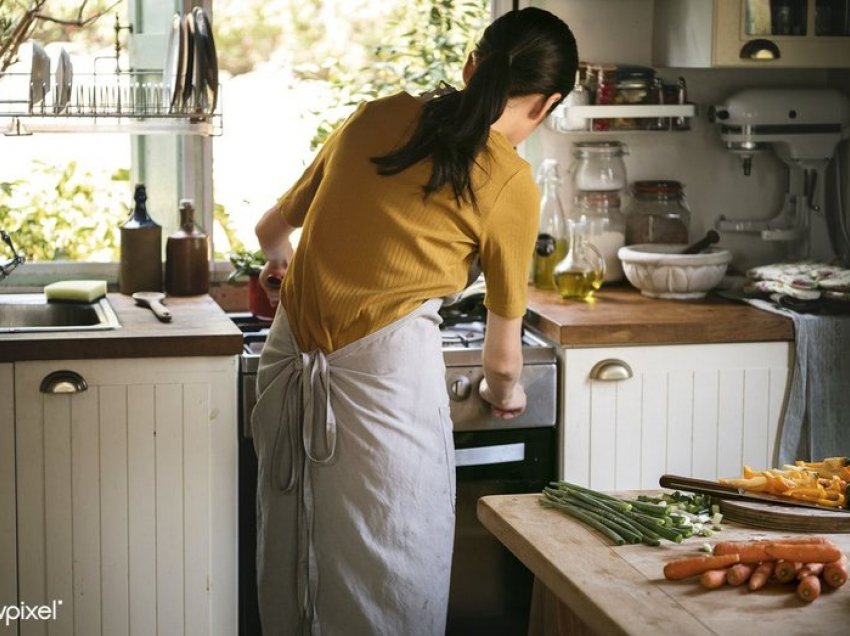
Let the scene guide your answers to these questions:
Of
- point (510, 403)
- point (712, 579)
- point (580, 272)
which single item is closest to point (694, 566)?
point (712, 579)

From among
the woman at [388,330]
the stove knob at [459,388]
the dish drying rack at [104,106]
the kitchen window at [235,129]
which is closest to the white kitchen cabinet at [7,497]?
the woman at [388,330]

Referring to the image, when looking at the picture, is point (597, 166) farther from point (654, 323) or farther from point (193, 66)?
point (193, 66)

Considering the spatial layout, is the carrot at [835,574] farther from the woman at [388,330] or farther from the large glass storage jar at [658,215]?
the large glass storage jar at [658,215]

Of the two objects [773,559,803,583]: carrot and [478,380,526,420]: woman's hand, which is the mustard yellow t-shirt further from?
[773,559,803,583]: carrot

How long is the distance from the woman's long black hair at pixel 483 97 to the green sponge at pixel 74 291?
118 cm

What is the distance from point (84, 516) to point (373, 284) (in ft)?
3.05

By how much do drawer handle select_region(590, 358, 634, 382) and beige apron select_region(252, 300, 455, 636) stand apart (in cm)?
68

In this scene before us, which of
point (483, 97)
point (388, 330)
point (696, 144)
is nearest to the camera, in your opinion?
point (483, 97)

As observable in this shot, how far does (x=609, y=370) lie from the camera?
3.18m

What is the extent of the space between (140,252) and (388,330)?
3.99 ft

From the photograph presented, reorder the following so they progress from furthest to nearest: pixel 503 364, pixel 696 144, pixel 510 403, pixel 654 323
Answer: pixel 696 144, pixel 654 323, pixel 510 403, pixel 503 364

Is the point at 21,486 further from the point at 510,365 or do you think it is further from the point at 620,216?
the point at 620,216

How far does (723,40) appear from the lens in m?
3.41

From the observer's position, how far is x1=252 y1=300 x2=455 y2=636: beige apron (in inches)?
98.0
